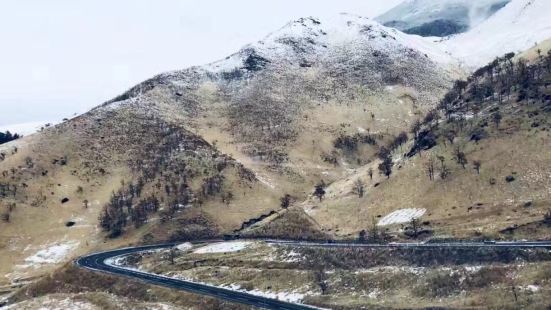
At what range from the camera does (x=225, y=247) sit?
160m

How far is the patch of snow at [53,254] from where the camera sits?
187m

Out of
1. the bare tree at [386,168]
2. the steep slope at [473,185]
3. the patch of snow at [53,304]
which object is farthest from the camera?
the bare tree at [386,168]

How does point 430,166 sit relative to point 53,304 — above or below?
above

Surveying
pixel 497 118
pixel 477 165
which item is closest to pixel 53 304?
pixel 477 165

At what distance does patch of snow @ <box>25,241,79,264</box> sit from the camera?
18740cm

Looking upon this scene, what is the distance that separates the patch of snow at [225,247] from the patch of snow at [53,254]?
53.6 m

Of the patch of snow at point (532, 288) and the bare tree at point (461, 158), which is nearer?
the patch of snow at point (532, 288)

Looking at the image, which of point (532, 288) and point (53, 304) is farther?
point (53, 304)

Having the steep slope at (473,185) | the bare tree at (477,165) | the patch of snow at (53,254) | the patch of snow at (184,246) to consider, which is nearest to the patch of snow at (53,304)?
the patch of snow at (184,246)

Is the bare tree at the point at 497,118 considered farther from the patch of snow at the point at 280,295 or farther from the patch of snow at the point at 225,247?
the patch of snow at the point at 280,295

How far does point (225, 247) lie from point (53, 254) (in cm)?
6463

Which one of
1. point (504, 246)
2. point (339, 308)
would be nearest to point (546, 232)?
point (504, 246)

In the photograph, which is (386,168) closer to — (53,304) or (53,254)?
(53,254)

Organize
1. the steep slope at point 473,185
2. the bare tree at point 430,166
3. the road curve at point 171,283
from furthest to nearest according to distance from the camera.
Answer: the bare tree at point 430,166
the steep slope at point 473,185
the road curve at point 171,283
